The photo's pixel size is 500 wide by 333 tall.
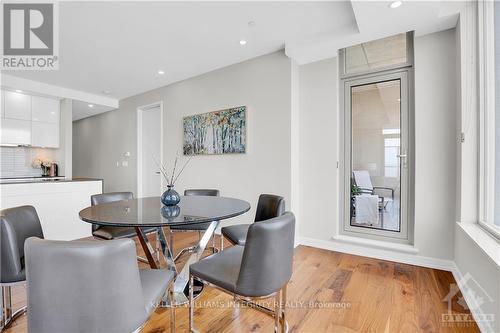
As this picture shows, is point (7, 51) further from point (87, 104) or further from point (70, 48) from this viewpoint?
point (87, 104)

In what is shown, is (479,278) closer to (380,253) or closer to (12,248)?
(380,253)

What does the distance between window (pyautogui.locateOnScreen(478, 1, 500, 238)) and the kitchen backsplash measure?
6335 mm

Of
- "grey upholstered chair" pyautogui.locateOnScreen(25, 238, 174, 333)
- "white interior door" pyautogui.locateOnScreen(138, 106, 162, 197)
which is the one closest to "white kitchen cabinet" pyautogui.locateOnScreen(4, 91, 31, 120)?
"white interior door" pyautogui.locateOnScreen(138, 106, 162, 197)

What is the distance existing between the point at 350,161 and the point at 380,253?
3.66ft

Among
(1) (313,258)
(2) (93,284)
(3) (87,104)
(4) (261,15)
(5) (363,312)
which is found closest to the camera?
(2) (93,284)

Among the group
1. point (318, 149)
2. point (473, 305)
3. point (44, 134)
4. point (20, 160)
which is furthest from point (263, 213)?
point (20, 160)

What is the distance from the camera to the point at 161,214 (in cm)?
156

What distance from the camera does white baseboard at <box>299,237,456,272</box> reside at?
2.34m

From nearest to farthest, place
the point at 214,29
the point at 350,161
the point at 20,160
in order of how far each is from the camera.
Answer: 1. the point at 214,29
2. the point at 350,161
3. the point at 20,160

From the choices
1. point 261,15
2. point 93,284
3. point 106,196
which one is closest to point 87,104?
point 106,196

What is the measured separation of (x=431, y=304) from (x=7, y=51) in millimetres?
5205

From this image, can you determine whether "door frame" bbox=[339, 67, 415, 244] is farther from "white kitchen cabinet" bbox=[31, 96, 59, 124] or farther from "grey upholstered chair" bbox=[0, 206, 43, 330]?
"white kitchen cabinet" bbox=[31, 96, 59, 124]

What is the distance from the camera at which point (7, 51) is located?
290 cm

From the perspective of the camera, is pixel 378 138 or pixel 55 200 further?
pixel 55 200
